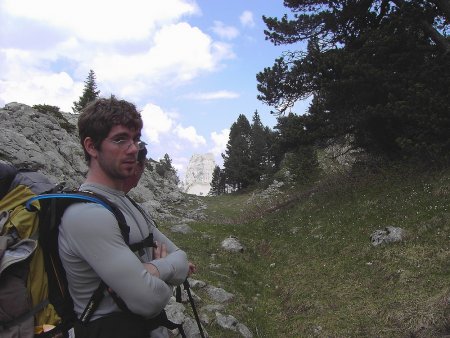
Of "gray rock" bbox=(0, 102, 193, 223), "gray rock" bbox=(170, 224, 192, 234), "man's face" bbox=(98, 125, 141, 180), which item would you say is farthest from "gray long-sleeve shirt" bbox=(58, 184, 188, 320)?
"gray rock" bbox=(170, 224, 192, 234)

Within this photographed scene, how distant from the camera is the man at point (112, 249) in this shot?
2.11 m

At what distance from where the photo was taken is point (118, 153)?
240cm

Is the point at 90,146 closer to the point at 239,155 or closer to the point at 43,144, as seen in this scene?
the point at 43,144

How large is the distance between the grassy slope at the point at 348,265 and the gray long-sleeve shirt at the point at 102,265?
5310 mm

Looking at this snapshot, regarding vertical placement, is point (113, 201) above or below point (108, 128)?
below

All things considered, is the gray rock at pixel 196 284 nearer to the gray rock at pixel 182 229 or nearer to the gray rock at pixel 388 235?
the gray rock at pixel 388 235

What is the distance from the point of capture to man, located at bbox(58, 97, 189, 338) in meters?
2.11

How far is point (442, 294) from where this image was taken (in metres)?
7.06

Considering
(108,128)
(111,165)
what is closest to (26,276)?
(111,165)

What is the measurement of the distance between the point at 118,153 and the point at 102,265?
681 mm

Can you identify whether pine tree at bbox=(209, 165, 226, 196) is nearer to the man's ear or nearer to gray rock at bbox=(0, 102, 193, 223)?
gray rock at bbox=(0, 102, 193, 223)

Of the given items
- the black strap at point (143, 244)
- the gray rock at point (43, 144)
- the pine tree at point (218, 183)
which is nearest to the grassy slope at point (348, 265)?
the black strap at point (143, 244)

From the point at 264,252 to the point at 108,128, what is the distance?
12347 millimetres

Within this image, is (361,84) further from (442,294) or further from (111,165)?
(111,165)
